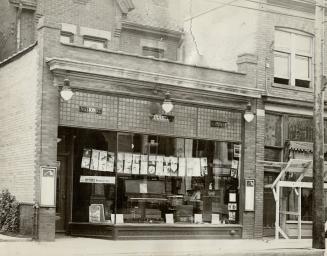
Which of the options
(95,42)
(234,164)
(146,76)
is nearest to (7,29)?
(95,42)

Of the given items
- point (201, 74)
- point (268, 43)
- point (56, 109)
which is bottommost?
point (56, 109)

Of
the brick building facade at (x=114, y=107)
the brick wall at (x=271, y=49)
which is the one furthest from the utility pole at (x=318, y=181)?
the brick wall at (x=271, y=49)

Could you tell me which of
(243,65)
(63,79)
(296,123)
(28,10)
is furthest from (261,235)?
(28,10)

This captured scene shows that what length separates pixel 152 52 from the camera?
81.4ft

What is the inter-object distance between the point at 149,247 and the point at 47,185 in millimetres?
3228

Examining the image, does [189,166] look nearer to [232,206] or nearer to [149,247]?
[232,206]

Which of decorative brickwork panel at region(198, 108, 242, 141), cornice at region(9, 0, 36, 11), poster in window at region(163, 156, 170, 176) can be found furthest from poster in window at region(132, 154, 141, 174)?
cornice at region(9, 0, 36, 11)

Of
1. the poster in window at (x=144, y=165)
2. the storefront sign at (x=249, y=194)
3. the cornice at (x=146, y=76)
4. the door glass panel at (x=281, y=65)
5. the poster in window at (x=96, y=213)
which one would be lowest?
the poster in window at (x=96, y=213)

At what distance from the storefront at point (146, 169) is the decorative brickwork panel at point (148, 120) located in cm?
3

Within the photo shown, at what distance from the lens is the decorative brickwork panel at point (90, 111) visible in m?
17.3

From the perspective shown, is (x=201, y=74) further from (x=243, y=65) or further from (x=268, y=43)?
(x=268, y=43)

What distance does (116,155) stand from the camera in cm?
1828

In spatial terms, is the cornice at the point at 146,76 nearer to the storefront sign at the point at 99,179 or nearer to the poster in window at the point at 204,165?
the poster in window at the point at 204,165

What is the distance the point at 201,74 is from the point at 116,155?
12.8ft
